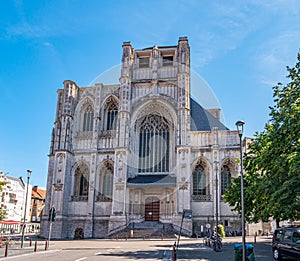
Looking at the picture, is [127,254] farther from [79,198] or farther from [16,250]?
[79,198]

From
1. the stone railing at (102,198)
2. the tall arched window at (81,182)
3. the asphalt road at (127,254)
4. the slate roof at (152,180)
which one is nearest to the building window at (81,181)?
the tall arched window at (81,182)

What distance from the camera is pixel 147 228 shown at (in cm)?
3375

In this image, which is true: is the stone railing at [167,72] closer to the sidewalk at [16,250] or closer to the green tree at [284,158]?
the green tree at [284,158]

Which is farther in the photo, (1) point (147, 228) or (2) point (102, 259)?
(1) point (147, 228)

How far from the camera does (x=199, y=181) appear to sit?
119ft

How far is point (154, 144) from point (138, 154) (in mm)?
2217

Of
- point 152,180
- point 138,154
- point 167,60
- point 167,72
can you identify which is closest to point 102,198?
point 152,180

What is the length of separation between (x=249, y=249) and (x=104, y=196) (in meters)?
26.6

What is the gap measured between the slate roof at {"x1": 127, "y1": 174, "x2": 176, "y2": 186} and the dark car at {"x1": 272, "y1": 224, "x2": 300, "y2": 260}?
1900 cm

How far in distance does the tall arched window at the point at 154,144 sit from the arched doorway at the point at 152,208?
11.1 feet

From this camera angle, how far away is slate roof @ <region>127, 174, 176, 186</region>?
34.6 m

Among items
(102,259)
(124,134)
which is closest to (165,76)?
(124,134)

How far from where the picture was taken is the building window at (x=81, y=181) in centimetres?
3828

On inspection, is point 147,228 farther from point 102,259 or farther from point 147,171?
point 102,259
